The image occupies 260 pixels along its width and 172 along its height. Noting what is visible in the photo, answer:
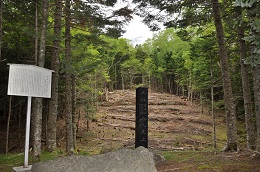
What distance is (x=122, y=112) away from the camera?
22734 mm

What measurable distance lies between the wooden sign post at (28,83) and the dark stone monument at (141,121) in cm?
329

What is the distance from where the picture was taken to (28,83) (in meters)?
5.52

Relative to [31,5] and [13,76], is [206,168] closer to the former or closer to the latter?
[13,76]

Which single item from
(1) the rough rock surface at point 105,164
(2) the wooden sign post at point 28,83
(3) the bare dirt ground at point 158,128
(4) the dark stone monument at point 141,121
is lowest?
(3) the bare dirt ground at point 158,128

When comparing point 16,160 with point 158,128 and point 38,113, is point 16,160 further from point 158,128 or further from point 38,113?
point 158,128

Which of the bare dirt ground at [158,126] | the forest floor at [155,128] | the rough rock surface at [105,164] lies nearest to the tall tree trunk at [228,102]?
the forest floor at [155,128]

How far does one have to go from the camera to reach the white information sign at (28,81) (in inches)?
207

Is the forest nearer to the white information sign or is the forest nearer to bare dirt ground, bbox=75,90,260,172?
the white information sign

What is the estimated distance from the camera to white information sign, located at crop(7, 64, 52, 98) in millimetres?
5250

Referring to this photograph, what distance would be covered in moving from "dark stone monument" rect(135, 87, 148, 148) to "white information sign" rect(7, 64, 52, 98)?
10.8ft

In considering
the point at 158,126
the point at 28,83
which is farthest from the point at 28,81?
the point at 158,126

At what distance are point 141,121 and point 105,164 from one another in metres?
3.27

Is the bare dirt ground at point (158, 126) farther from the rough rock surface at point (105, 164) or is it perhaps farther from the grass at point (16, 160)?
the rough rock surface at point (105, 164)

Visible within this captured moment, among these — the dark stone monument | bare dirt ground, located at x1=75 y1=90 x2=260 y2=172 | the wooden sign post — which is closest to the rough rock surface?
the wooden sign post
